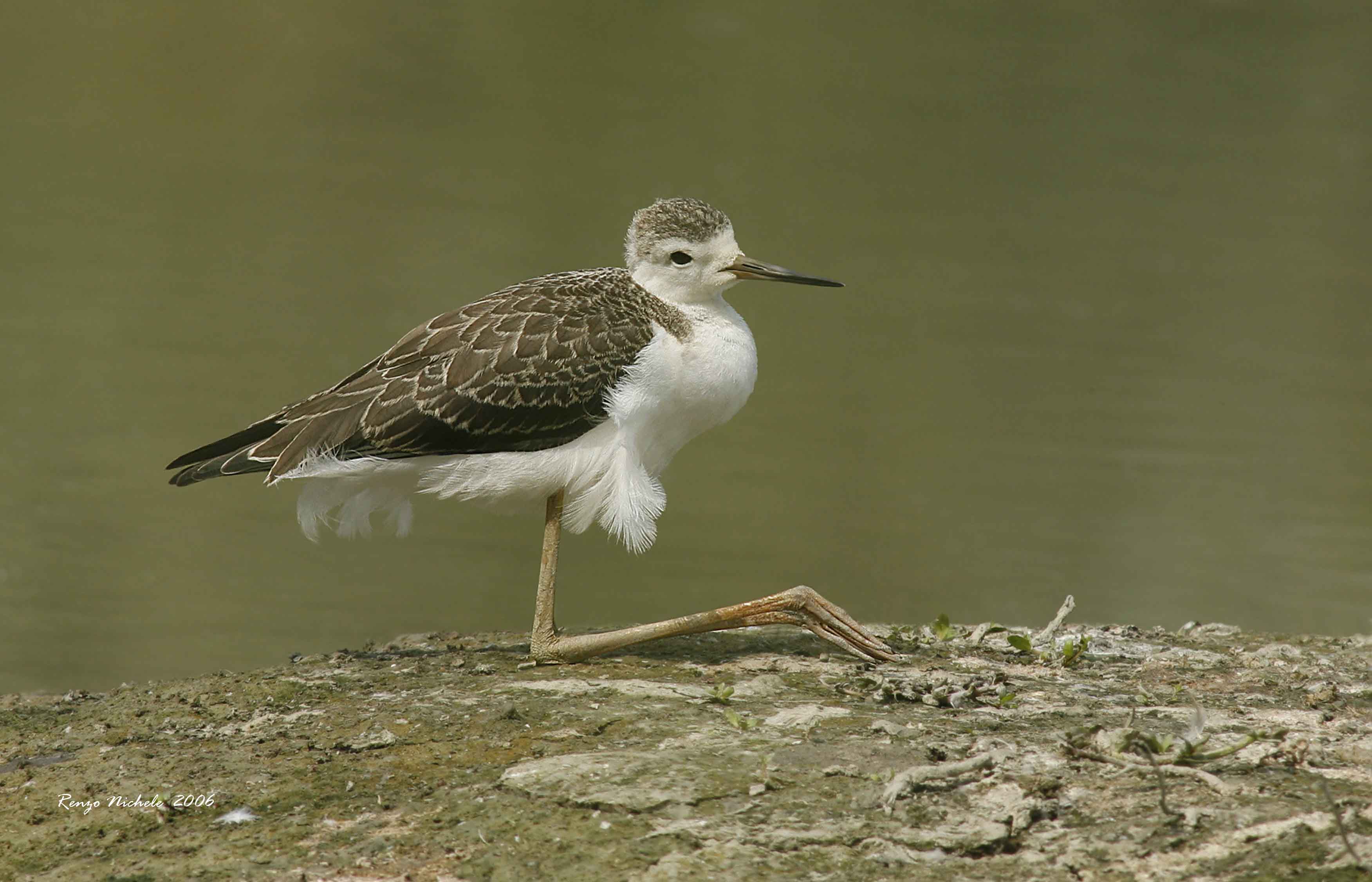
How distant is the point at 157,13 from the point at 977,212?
10.7 metres

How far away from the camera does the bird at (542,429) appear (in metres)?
6.47

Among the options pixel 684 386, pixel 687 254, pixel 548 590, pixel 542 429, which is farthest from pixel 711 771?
pixel 687 254

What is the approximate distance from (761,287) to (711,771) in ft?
39.0

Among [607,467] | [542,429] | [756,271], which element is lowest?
[607,467]

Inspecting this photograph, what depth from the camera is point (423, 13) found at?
68.7 feet

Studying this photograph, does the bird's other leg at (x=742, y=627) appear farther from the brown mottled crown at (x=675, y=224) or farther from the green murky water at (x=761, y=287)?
the green murky water at (x=761, y=287)

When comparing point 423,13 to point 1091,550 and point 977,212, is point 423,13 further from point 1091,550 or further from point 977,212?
point 1091,550

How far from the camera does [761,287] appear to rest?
1664 cm

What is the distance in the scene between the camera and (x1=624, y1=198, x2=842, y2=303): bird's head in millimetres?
Answer: 7062

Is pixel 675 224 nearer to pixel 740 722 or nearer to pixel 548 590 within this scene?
pixel 548 590

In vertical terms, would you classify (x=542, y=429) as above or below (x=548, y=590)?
above

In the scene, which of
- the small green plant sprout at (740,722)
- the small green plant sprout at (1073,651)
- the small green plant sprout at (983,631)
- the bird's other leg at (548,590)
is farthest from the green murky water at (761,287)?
the small green plant sprout at (740,722)

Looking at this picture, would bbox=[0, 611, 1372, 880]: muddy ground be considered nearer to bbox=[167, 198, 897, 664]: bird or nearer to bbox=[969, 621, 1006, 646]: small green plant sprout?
bbox=[167, 198, 897, 664]: bird

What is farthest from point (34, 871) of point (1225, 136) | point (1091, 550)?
point (1225, 136)
